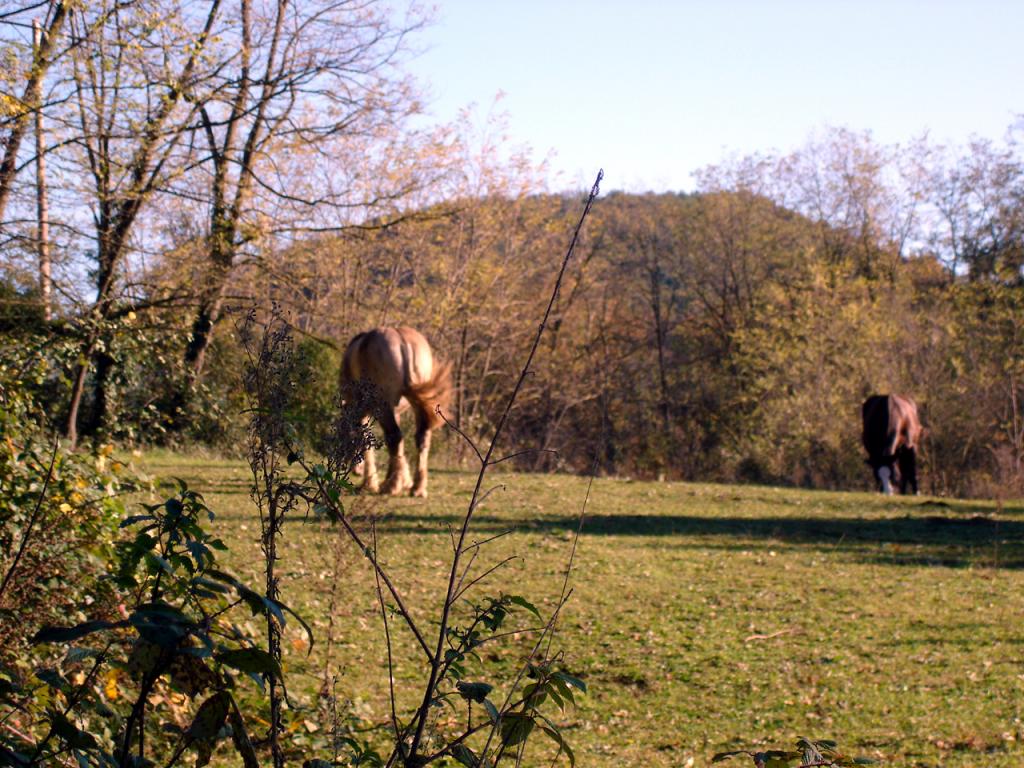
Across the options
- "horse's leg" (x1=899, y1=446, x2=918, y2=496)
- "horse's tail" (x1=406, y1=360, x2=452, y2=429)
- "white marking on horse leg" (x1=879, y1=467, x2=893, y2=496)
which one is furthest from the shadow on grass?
"horse's leg" (x1=899, y1=446, x2=918, y2=496)

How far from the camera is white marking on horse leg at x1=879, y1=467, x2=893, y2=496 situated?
20859 millimetres

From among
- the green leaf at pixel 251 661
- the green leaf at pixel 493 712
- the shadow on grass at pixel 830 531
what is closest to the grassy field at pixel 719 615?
the shadow on grass at pixel 830 531

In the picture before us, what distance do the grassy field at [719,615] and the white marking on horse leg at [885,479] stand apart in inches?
195

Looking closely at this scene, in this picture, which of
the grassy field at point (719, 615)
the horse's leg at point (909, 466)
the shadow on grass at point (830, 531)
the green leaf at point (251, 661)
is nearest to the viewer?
the green leaf at point (251, 661)

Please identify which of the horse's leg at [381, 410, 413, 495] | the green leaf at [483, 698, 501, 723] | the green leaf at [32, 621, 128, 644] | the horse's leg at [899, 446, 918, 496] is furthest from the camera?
the horse's leg at [899, 446, 918, 496]

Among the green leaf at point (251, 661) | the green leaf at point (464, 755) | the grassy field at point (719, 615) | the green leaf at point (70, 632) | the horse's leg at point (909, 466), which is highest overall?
the horse's leg at point (909, 466)

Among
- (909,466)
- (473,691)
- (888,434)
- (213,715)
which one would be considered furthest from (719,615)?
(909,466)

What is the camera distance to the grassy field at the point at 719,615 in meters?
6.92

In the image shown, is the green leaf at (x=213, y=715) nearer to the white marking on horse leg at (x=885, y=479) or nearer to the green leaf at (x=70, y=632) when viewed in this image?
the green leaf at (x=70, y=632)

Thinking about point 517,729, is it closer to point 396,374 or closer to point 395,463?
point 396,374

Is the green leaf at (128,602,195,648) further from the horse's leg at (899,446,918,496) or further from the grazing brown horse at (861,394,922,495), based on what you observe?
the horse's leg at (899,446,918,496)

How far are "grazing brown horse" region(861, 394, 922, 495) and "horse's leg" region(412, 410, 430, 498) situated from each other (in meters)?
10.6

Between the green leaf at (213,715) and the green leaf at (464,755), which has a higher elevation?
the green leaf at (213,715)

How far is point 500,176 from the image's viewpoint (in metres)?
30.9
